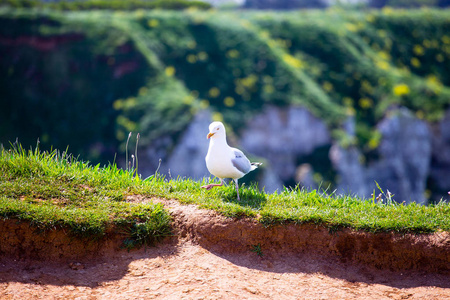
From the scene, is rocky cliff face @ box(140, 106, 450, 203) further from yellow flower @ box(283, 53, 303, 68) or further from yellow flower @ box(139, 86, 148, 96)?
yellow flower @ box(283, 53, 303, 68)

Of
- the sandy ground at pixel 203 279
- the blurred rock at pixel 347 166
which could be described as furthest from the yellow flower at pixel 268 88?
the sandy ground at pixel 203 279

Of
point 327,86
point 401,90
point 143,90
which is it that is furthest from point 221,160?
point 401,90

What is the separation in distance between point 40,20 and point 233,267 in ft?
150

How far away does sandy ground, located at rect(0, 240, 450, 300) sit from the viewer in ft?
17.2

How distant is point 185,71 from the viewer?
46094 millimetres

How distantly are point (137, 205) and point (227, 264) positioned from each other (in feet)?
5.56

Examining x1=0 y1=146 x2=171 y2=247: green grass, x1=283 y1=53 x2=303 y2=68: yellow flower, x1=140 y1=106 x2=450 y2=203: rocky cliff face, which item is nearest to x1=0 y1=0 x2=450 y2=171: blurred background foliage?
x1=283 y1=53 x2=303 y2=68: yellow flower

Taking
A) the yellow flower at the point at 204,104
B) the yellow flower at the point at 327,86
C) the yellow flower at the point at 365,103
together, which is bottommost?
the yellow flower at the point at 204,104

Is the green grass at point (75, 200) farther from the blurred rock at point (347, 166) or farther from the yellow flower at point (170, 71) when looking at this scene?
the blurred rock at point (347, 166)

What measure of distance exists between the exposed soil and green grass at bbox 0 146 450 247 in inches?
6.5

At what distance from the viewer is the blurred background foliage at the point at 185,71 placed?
40812 mm

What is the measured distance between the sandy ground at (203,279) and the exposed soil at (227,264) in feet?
0.04

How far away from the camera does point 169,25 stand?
48.7 meters

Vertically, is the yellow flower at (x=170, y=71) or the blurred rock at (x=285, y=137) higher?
the yellow flower at (x=170, y=71)
